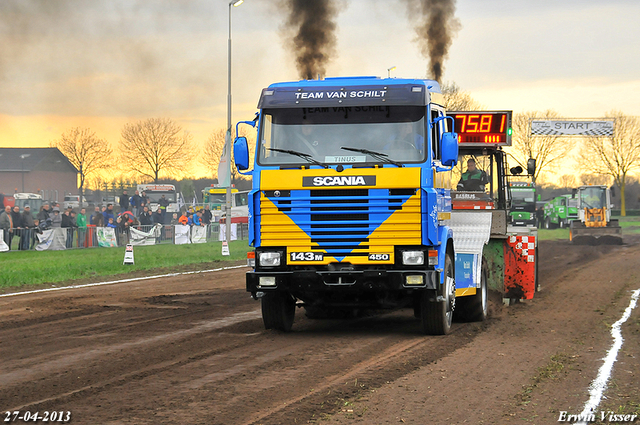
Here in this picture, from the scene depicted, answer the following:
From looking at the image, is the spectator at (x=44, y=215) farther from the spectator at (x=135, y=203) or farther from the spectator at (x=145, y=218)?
the spectator at (x=135, y=203)

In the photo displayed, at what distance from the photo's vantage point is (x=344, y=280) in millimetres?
9828

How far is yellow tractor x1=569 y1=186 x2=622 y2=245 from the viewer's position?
3769cm

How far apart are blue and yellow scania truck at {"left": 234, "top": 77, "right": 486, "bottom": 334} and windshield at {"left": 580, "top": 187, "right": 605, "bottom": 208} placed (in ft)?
113

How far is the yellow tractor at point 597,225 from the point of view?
37.7 meters

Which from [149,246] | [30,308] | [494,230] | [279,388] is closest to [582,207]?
[149,246]

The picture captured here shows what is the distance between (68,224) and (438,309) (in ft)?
72.7

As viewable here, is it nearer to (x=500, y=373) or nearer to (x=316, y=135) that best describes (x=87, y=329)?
(x=316, y=135)

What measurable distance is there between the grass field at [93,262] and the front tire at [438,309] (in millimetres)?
11324

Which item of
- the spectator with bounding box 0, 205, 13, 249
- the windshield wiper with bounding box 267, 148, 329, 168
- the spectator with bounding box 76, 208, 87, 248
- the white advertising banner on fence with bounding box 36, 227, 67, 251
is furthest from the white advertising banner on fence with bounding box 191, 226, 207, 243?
the windshield wiper with bounding box 267, 148, 329, 168

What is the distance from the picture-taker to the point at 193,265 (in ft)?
80.5

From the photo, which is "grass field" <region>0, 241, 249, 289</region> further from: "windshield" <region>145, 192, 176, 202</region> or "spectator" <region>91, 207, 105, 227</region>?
"windshield" <region>145, 192, 176, 202</region>

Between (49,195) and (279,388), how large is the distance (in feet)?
254

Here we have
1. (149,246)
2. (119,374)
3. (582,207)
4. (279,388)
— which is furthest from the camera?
(582,207)

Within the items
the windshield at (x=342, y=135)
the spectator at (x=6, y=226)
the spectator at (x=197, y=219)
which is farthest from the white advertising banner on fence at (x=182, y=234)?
the windshield at (x=342, y=135)
